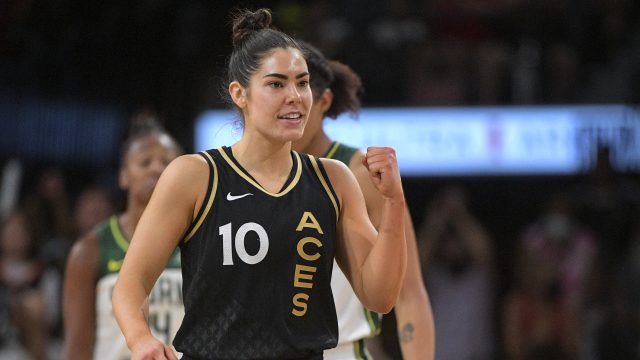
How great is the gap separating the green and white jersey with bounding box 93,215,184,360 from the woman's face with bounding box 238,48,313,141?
164cm

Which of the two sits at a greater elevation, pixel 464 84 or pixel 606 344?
pixel 464 84

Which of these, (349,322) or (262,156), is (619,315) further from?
(262,156)

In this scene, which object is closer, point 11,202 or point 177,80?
point 11,202

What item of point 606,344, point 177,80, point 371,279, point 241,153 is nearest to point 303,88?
point 241,153

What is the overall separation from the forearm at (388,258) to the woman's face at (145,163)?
1863mm

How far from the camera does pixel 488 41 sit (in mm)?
10133

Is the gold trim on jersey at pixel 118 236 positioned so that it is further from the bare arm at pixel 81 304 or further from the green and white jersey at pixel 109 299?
the bare arm at pixel 81 304

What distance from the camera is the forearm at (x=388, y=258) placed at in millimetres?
3320

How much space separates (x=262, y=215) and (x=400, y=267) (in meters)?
0.43

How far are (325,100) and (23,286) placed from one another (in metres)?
4.28

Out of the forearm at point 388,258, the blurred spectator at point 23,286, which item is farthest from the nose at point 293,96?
the blurred spectator at point 23,286

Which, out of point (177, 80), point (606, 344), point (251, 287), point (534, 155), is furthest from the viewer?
point (177, 80)

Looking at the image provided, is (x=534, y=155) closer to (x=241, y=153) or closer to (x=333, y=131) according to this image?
(x=333, y=131)

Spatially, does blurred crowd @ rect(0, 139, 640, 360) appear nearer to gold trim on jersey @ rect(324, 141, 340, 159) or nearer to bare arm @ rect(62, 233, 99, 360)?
bare arm @ rect(62, 233, 99, 360)
